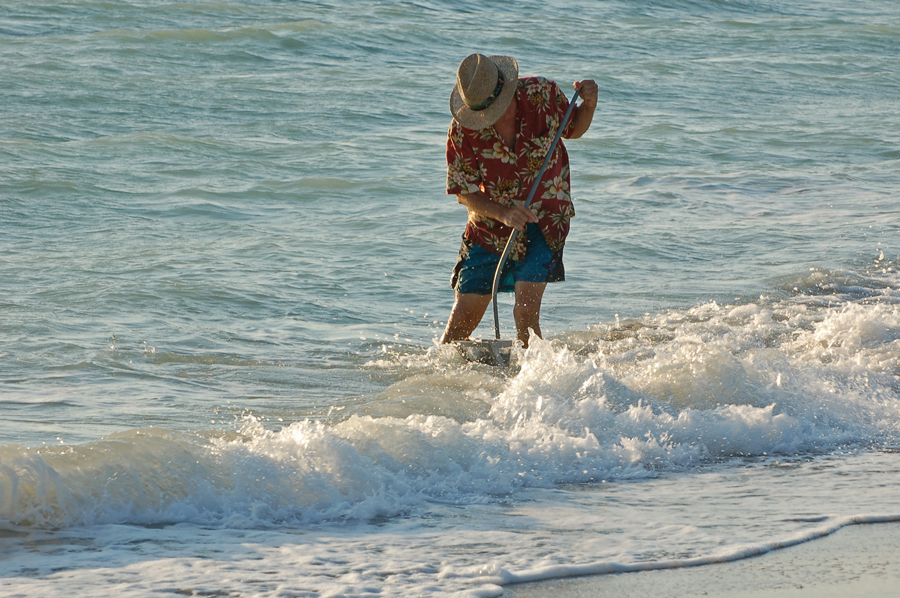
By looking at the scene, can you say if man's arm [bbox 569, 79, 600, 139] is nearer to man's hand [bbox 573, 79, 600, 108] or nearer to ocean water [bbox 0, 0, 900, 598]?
man's hand [bbox 573, 79, 600, 108]

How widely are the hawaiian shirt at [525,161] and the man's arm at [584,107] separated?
0.11 feet

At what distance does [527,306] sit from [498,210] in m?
0.54

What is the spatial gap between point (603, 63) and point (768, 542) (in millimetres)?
17561

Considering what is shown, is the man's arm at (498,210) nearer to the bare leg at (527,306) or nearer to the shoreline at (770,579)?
the bare leg at (527,306)

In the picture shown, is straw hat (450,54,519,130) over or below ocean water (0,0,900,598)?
over

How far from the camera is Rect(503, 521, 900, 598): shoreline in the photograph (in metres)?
2.96

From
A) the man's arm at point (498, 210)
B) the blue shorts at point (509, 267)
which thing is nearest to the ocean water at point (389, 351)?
the blue shorts at point (509, 267)

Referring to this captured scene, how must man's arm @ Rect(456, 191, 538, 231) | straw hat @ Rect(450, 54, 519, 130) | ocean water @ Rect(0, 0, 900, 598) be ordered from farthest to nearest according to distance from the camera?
man's arm @ Rect(456, 191, 538, 231) < straw hat @ Rect(450, 54, 519, 130) < ocean water @ Rect(0, 0, 900, 598)

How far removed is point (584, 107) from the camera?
16.1ft

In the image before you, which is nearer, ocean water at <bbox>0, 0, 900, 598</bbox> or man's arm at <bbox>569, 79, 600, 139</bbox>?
ocean water at <bbox>0, 0, 900, 598</bbox>

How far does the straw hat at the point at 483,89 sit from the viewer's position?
457cm

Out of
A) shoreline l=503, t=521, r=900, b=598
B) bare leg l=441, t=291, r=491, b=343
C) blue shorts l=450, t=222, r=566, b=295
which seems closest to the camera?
shoreline l=503, t=521, r=900, b=598

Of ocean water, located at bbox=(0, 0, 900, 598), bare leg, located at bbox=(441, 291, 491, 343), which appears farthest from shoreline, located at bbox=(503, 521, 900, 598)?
bare leg, located at bbox=(441, 291, 491, 343)

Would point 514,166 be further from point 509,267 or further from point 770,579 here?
point 770,579
